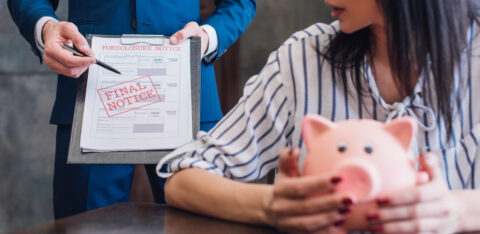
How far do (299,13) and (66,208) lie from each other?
2.53 m

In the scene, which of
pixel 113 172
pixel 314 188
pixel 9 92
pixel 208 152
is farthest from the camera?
pixel 9 92

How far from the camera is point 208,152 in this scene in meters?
1.09

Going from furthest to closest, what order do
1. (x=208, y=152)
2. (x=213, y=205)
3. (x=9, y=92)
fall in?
(x=9, y=92) < (x=208, y=152) < (x=213, y=205)

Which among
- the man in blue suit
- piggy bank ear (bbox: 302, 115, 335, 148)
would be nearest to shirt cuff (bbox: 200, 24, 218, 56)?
the man in blue suit

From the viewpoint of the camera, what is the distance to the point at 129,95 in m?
1.44

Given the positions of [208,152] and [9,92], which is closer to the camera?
[208,152]

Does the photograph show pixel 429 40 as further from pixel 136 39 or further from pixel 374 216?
Answer: pixel 136 39

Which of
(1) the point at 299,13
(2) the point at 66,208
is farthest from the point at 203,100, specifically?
(1) the point at 299,13

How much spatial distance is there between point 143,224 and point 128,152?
0.48 meters

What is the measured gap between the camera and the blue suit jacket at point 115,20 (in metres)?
1.55

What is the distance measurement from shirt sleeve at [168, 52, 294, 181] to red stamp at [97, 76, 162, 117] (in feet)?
1.17

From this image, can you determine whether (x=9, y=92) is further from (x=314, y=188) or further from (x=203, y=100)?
(x=314, y=188)

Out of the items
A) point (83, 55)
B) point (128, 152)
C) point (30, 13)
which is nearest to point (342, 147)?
point (128, 152)

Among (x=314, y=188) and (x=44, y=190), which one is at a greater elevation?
(x=314, y=188)
